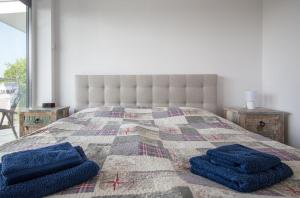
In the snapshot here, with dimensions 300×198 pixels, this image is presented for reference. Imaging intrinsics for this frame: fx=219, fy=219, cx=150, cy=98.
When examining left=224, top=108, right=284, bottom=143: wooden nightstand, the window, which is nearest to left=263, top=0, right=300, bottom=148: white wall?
left=224, top=108, right=284, bottom=143: wooden nightstand

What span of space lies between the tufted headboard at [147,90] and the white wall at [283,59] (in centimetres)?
74

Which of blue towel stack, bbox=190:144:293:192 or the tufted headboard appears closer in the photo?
blue towel stack, bbox=190:144:293:192

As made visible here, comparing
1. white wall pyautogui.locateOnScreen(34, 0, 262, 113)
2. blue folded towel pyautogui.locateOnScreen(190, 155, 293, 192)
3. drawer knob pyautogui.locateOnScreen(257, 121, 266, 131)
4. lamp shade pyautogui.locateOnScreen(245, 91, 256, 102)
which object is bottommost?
drawer knob pyautogui.locateOnScreen(257, 121, 266, 131)

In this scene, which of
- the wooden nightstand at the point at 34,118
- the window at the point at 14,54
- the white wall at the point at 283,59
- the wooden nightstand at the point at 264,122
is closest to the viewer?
the white wall at the point at 283,59

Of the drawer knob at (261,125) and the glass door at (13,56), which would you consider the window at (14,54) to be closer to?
the glass door at (13,56)

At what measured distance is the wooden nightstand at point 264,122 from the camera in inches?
102

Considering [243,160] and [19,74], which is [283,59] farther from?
[19,74]

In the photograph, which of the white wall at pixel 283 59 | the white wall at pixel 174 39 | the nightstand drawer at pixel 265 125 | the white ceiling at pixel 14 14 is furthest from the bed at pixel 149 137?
the white ceiling at pixel 14 14

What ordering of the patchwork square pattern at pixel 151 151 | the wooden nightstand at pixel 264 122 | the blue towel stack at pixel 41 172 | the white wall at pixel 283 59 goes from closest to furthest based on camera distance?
the blue towel stack at pixel 41 172, the patchwork square pattern at pixel 151 151, the white wall at pixel 283 59, the wooden nightstand at pixel 264 122

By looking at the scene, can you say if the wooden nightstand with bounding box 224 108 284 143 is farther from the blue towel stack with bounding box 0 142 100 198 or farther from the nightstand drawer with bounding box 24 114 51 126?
the nightstand drawer with bounding box 24 114 51 126

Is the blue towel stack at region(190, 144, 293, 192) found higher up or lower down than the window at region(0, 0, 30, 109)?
lower down

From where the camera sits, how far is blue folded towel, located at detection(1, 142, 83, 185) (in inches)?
30.6

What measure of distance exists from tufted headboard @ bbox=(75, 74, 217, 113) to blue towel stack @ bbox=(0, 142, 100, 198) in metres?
1.99

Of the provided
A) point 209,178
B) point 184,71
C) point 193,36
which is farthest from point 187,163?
point 193,36
